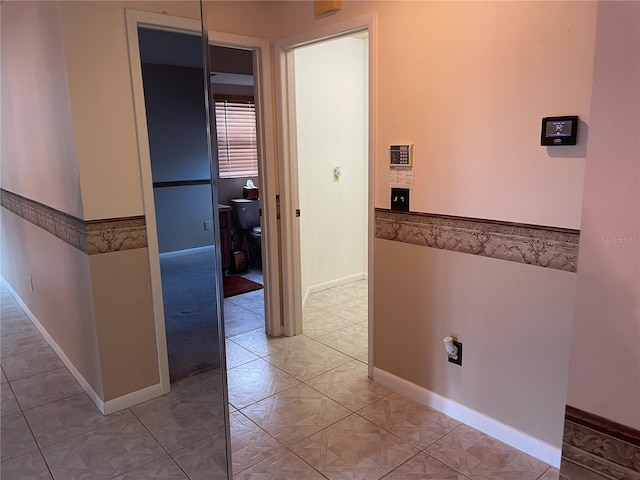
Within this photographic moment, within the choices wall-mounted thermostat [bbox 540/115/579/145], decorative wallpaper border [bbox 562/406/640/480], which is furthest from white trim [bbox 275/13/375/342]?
decorative wallpaper border [bbox 562/406/640/480]

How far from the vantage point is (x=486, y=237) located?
1.98 metres

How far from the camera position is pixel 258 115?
296cm

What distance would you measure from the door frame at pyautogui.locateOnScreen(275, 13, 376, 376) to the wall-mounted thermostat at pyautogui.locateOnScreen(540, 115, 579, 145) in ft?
2.83

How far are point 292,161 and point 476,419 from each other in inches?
73.3

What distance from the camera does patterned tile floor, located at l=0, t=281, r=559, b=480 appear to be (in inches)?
68.9

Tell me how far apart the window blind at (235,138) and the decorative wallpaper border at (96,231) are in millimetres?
3792

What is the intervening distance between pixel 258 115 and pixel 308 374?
1645mm

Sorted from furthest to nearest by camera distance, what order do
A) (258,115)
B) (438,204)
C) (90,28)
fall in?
(258,115) < (438,204) < (90,28)

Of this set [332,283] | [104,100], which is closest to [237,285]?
[332,283]

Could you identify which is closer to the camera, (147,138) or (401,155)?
(147,138)

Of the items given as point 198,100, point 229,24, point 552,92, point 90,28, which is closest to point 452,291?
point 552,92

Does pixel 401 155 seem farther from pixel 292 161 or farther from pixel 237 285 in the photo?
pixel 237 285

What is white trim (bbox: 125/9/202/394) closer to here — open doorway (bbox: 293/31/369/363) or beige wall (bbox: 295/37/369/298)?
open doorway (bbox: 293/31/369/363)

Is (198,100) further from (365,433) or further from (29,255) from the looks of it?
(365,433)
